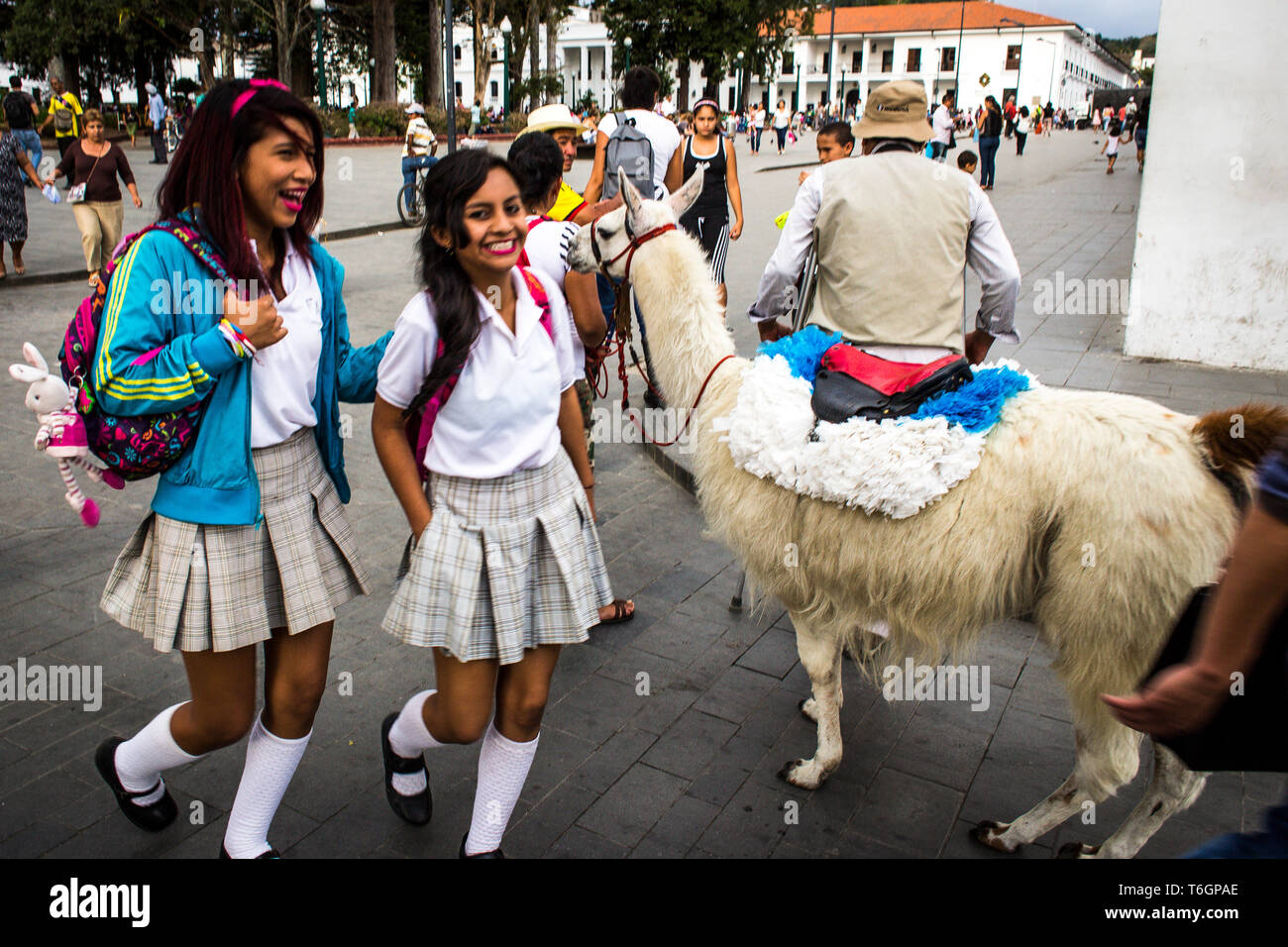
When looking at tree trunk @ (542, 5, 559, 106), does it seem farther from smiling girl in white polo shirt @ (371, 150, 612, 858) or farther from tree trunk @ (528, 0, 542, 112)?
smiling girl in white polo shirt @ (371, 150, 612, 858)

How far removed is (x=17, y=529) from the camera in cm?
511

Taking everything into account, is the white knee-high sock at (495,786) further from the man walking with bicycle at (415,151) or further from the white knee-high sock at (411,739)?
the man walking with bicycle at (415,151)

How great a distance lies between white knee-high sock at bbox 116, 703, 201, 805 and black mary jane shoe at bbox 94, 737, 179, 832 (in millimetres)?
16

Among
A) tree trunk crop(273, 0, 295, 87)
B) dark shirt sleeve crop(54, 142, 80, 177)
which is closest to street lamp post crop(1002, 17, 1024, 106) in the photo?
tree trunk crop(273, 0, 295, 87)

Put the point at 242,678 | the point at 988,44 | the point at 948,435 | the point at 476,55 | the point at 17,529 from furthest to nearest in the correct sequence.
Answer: the point at 988,44 < the point at 476,55 < the point at 17,529 < the point at 948,435 < the point at 242,678

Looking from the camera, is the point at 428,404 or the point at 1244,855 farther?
Result: the point at 428,404

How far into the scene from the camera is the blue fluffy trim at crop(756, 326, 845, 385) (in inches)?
125

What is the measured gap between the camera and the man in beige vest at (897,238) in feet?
10.8

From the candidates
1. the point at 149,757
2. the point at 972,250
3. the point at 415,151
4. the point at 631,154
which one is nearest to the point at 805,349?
the point at 972,250

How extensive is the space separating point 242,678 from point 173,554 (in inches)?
15.2

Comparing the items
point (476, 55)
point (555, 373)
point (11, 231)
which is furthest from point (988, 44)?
point (555, 373)

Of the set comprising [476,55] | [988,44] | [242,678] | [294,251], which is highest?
[988,44]

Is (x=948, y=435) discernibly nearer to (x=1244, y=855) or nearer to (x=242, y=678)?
(x=1244, y=855)

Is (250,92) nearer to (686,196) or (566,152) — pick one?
(686,196)
